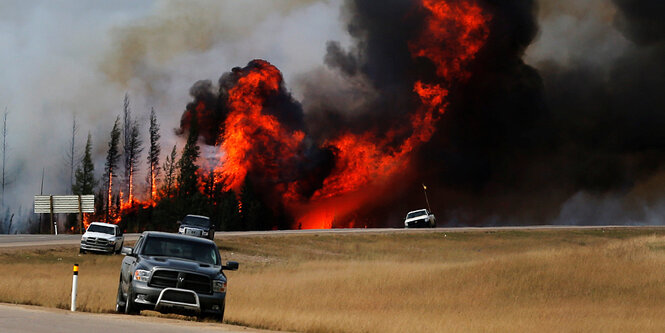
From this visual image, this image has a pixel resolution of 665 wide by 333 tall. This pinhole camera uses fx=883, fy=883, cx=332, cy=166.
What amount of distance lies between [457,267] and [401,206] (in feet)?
213

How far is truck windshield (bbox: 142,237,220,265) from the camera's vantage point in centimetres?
2036

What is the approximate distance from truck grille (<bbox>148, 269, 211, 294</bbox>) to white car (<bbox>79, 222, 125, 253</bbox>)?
93.0ft

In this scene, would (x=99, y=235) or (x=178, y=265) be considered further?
(x=99, y=235)

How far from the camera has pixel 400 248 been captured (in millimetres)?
64125

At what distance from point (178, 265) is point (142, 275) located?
2.69ft

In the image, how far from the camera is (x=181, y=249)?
20.6m

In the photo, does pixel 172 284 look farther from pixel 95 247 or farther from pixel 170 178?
pixel 170 178

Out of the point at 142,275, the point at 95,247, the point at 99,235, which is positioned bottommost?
the point at 142,275

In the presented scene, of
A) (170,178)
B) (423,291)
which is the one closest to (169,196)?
(170,178)

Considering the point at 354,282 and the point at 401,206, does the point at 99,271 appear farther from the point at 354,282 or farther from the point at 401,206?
the point at 401,206

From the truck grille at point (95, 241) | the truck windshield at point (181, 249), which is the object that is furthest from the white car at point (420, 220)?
the truck windshield at point (181, 249)

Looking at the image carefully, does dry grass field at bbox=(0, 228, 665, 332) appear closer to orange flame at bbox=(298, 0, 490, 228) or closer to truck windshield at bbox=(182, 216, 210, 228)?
truck windshield at bbox=(182, 216, 210, 228)

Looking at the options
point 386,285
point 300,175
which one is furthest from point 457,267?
point 300,175

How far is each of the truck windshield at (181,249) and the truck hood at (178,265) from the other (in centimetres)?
38
